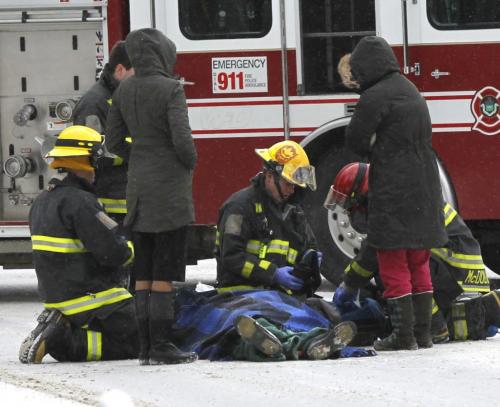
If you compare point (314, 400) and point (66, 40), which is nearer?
point (314, 400)

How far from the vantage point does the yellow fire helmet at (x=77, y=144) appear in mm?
8695

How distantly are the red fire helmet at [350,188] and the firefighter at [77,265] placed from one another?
4.22 ft

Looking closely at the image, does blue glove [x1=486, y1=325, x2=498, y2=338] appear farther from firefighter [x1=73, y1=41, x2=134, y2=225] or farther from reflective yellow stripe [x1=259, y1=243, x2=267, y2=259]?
firefighter [x1=73, y1=41, x2=134, y2=225]

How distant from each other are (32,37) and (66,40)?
0.89 ft

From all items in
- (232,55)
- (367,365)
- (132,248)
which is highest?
(232,55)

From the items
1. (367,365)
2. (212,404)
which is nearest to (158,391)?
(212,404)

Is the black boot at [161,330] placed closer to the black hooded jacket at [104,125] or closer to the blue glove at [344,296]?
the blue glove at [344,296]

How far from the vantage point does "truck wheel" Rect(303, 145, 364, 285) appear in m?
12.1

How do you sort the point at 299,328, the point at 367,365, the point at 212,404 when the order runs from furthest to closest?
the point at 299,328 < the point at 367,365 < the point at 212,404

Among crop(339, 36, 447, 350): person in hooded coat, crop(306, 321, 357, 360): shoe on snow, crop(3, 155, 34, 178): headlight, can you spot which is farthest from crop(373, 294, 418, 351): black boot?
crop(3, 155, 34, 178): headlight

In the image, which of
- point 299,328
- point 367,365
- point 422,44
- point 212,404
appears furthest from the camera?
point 422,44

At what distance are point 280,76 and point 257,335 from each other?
4.18 m

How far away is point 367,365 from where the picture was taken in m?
8.16

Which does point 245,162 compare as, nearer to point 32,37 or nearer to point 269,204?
point 32,37
